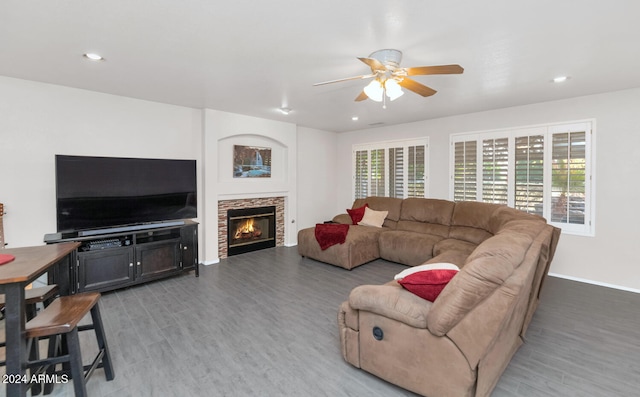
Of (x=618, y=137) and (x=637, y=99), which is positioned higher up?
(x=637, y=99)

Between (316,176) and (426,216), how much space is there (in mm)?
2675

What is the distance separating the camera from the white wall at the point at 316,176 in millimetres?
6527

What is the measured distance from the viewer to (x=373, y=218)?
18.7 feet

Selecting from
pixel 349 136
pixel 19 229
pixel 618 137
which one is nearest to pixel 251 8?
pixel 19 229

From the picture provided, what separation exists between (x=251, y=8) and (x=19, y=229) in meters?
3.75

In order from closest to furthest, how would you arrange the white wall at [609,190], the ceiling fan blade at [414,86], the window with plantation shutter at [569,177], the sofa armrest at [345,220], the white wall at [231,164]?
1. the ceiling fan blade at [414,86]
2. the white wall at [609,190]
3. the window with plantation shutter at [569,177]
4. the white wall at [231,164]
5. the sofa armrest at [345,220]

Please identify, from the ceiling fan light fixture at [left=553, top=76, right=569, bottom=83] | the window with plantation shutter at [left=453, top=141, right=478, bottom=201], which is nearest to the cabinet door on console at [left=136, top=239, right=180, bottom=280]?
the window with plantation shutter at [left=453, top=141, right=478, bottom=201]

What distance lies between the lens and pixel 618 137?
12.5ft

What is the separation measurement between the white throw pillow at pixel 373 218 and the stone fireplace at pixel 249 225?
1.74 m

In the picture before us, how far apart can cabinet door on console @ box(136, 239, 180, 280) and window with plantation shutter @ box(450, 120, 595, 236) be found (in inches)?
187

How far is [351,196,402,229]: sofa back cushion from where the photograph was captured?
564 cm

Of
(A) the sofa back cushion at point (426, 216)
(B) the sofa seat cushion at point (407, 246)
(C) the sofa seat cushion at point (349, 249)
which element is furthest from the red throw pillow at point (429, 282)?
(A) the sofa back cushion at point (426, 216)

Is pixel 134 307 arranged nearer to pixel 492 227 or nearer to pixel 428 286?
pixel 428 286

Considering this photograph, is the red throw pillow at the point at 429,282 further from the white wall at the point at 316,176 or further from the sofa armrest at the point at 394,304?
the white wall at the point at 316,176
